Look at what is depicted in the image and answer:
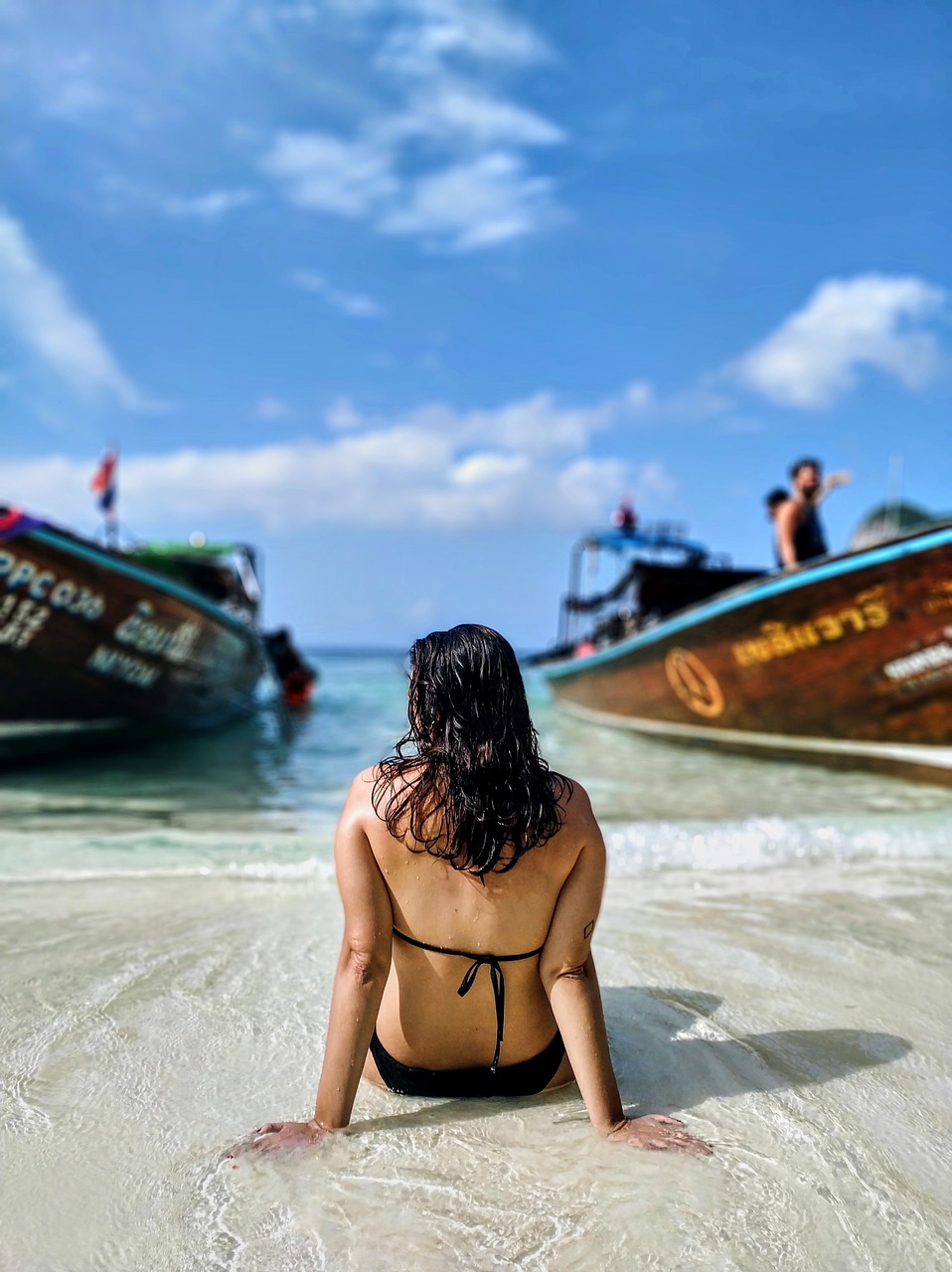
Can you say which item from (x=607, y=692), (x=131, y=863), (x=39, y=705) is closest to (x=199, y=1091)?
(x=131, y=863)

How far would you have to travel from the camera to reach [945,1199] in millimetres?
1659

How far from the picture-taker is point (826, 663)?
7.83m

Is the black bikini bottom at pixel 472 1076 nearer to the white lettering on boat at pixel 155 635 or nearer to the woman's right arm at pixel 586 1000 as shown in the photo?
the woman's right arm at pixel 586 1000

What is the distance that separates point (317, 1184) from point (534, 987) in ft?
1.75

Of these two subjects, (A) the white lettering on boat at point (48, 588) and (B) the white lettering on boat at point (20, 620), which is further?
(B) the white lettering on boat at point (20, 620)

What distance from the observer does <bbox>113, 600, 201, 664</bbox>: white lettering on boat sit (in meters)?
9.03

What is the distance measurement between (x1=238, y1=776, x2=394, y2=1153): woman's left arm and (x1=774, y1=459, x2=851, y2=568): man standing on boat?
6.80 m

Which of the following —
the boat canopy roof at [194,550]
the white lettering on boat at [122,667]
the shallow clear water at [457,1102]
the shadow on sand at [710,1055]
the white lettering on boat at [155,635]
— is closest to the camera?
the shallow clear water at [457,1102]

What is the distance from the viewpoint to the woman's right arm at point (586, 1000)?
1.78m

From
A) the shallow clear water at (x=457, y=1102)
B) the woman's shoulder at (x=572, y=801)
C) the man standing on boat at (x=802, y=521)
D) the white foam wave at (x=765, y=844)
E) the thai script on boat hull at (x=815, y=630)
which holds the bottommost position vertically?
the shallow clear water at (x=457, y=1102)

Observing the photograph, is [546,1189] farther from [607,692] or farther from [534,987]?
[607,692]

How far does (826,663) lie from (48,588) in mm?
6687

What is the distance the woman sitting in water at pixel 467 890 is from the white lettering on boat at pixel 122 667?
7776 mm

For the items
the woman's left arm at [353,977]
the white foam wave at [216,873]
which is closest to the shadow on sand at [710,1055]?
the woman's left arm at [353,977]
